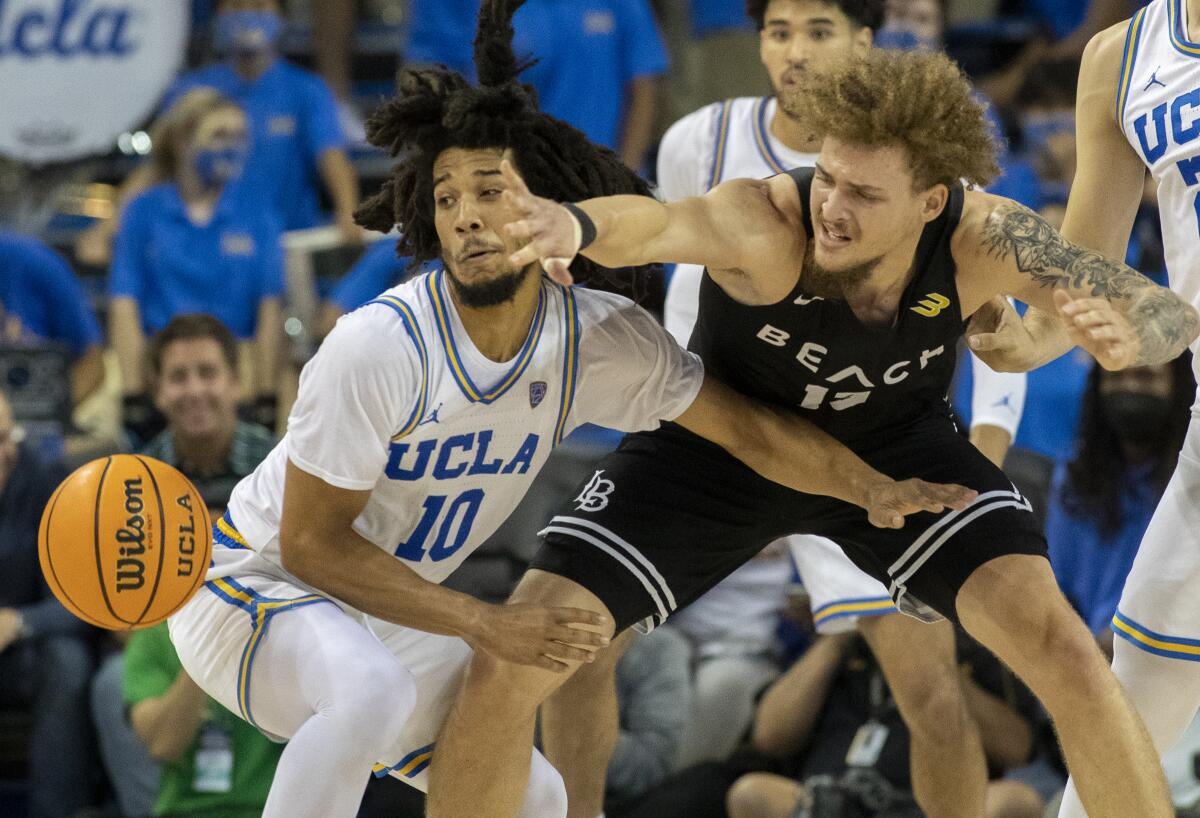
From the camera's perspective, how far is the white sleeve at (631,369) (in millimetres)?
4629

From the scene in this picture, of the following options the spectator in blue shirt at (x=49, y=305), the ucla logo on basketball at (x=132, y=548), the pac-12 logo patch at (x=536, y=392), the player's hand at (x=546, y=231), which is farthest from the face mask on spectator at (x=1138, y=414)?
the spectator in blue shirt at (x=49, y=305)

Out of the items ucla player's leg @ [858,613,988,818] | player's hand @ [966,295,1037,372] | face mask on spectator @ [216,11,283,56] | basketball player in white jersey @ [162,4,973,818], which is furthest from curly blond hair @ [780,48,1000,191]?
face mask on spectator @ [216,11,283,56]

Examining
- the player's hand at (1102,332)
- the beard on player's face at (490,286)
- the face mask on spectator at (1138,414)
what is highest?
the player's hand at (1102,332)

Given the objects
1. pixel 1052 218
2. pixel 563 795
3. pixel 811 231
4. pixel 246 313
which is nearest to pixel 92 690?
pixel 246 313

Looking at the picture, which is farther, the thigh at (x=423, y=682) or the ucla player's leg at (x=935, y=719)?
the ucla player's leg at (x=935, y=719)

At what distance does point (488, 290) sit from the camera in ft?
14.5

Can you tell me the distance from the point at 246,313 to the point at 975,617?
4.87 meters

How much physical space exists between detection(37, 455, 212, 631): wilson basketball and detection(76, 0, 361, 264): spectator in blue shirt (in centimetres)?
436

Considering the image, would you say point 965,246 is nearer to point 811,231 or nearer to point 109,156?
point 811,231

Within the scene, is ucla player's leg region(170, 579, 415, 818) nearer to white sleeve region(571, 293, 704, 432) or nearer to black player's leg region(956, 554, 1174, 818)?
white sleeve region(571, 293, 704, 432)

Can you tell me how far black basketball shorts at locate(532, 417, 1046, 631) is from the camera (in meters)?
4.49

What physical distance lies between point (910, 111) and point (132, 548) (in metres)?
2.16

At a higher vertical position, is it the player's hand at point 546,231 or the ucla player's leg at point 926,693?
the player's hand at point 546,231

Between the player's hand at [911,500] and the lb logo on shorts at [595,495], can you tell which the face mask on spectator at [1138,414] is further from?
the lb logo on shorts at [595,495]
